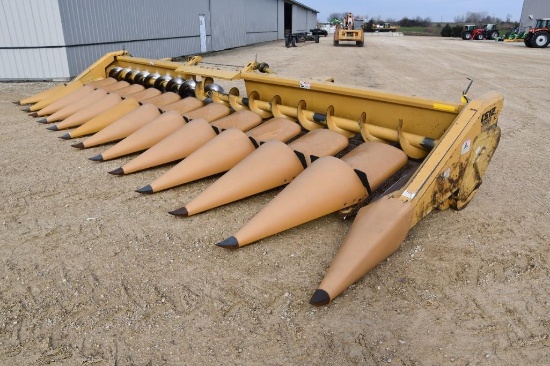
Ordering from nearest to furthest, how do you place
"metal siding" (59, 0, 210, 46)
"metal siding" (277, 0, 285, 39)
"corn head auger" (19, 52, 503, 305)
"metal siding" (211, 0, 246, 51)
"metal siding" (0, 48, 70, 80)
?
"corn head auger" (19, 52, 503, 305)
"metal siding" (0, 48, 70, 80)
"metal siding" (59, 0, 210, 46)
"metal siding" (211, 0, 246, 51)
"metal siding" (277, 0, 285, 39)

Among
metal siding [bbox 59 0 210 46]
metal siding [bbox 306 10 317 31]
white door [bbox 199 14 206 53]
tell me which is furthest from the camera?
metal siding [bbox 306 10 317 31]

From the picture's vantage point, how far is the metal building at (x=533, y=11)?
→ 32188mm

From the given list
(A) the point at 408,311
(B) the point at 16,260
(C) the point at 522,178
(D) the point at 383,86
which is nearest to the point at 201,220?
(B) the point at 16,260

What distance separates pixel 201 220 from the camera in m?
2.82

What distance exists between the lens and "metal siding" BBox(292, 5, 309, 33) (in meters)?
39.1

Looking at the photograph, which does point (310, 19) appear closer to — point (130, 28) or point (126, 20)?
point (130, 28)

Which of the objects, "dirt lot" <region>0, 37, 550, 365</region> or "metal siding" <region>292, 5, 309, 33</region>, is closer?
"dirt lot" <region>0, 37, 550, 365</region>

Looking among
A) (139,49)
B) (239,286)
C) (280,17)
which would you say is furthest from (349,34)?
(239,286)

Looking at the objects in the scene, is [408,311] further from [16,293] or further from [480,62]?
[480,62]

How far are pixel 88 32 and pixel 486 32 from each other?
35.0 m

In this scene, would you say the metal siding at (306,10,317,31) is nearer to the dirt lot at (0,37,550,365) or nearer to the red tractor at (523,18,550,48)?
the red tractor at (523,18,550,48)

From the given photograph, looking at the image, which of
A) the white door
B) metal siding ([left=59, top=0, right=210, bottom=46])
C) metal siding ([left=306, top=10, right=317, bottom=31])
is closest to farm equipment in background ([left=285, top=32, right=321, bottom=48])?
the white door

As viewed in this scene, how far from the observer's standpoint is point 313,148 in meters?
3.19

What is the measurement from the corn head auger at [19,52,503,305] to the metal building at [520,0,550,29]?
36.1 m
